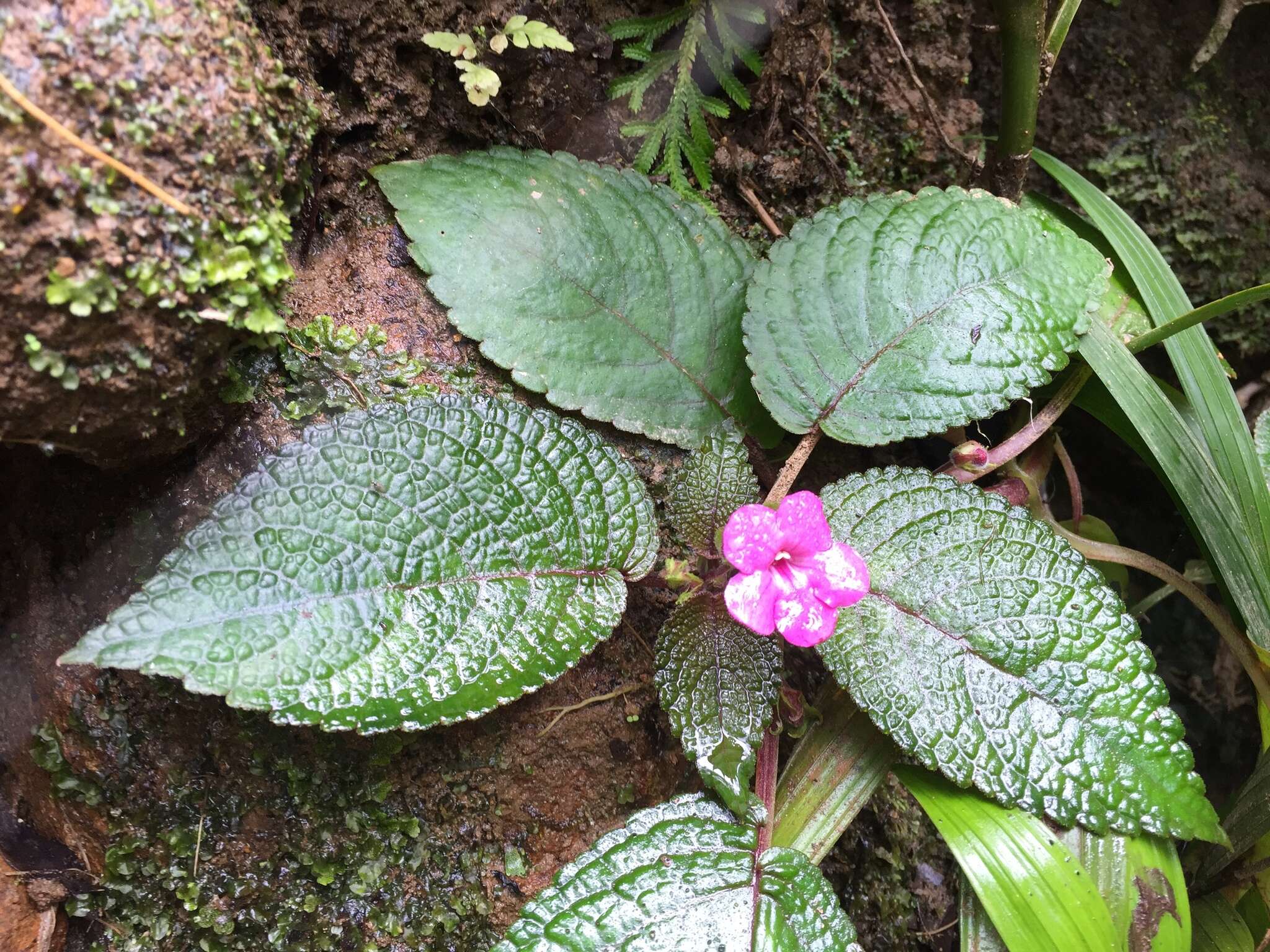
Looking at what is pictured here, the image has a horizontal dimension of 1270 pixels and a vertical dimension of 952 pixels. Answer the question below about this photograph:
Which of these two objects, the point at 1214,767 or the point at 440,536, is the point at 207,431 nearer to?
the point at 440,536

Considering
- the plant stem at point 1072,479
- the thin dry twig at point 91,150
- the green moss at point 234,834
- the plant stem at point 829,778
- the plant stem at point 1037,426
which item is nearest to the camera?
the thin dry twig at point 91,150

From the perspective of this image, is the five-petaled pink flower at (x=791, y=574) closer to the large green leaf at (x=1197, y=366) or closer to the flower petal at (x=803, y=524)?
the flower petal at (x=803, y=524)

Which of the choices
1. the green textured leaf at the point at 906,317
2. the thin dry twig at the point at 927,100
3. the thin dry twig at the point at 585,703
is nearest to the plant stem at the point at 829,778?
the thin dry twig at the point at 585,703

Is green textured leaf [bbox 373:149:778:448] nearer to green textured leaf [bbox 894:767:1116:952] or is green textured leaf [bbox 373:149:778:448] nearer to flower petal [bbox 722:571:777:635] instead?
flower petal [bbox 722:571:777:635]

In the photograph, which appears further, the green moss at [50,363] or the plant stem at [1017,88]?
the plant stem at [1017,88]

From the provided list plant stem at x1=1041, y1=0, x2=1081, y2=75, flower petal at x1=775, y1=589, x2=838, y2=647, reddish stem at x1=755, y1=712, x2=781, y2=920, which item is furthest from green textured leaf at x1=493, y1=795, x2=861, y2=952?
plant stem at x1=1041, y1=0, x2=1081, y2=75

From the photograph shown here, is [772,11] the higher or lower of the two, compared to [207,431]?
higher

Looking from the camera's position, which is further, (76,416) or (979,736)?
(979,736)

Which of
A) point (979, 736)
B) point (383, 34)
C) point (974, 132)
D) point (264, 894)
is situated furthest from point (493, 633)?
point (974, 132)
